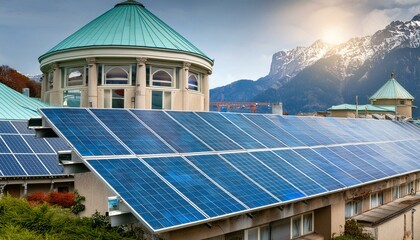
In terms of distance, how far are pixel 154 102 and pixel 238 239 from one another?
2501 centimetres

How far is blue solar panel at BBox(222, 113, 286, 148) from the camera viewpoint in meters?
21.0

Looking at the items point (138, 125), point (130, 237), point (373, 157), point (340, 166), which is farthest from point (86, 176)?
point (373, 157)

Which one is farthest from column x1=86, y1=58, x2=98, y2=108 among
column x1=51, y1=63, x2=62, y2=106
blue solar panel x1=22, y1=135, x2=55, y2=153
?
blue solar panel x1=22, y1=135, x2=55, y2=153

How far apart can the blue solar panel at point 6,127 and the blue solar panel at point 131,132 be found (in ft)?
45.6

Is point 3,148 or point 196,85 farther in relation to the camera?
point 196,85

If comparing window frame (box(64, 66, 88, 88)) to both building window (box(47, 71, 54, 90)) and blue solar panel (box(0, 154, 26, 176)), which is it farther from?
blue solar panel (box(0, 154, 26, 176))

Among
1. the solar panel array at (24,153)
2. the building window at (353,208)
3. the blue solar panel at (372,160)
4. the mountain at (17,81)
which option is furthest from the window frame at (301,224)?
the mountain at (17,81)

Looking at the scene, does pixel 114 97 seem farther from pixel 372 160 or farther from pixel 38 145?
pixel 372 160

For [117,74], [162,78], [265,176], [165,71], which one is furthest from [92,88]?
[265,176]

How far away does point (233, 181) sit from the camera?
15.3 meters

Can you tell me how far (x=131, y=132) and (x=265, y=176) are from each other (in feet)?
17.6

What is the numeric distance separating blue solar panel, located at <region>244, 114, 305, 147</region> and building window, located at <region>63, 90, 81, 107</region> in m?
19.3

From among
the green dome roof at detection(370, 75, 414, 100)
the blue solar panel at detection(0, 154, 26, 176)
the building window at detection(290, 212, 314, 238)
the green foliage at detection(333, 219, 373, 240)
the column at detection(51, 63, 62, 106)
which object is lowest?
the green foliage at detection(333, 219, 373, 240)

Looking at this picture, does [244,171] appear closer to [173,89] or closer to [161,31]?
[173,89]
